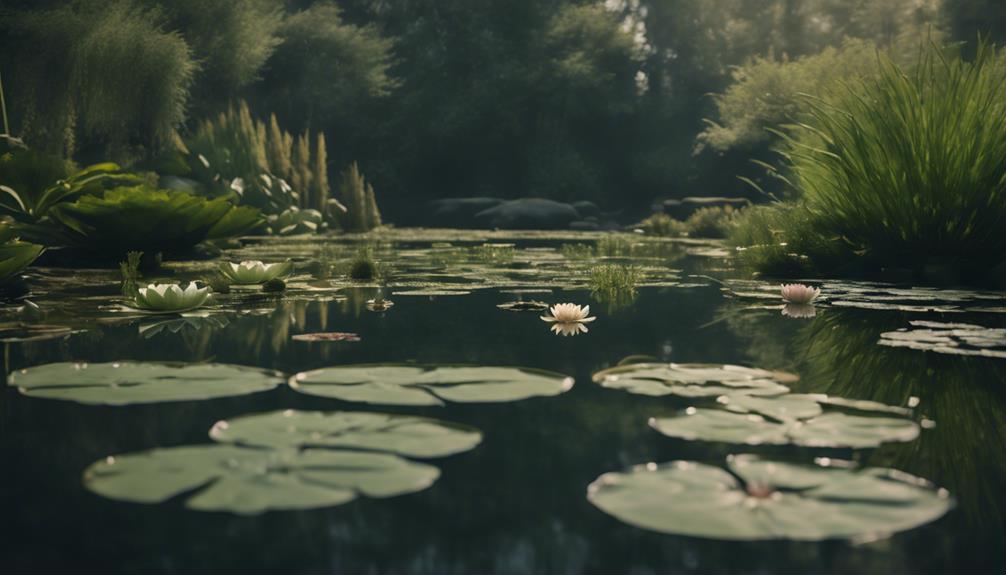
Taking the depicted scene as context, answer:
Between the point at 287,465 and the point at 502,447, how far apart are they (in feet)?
2.00

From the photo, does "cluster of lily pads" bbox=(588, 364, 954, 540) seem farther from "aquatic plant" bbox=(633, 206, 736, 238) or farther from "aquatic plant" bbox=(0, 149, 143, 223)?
"aquatic plant" bbox=(633, 206, 736, 238)

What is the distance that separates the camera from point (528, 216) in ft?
84.9

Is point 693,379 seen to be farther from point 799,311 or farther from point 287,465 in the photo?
point 799,311

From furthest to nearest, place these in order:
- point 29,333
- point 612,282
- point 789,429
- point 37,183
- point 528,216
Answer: point 528,216 < point 37,183 < point 612,282 < point 29,333 < point 789,429

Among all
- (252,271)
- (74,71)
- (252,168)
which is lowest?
(252,271)

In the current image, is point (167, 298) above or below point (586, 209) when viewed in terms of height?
below

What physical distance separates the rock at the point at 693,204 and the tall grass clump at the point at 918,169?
14971 millimetres

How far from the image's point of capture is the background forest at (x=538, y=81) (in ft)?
81.2

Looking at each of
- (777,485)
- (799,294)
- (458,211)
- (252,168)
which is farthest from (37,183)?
(458,211)

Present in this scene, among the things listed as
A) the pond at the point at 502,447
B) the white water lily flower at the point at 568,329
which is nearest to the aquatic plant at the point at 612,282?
the white water lily flower at the point at 568,329

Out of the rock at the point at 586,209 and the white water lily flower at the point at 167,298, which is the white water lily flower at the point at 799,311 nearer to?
the white water lily flower at the point at 167,298

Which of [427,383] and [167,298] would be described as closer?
[427,383]

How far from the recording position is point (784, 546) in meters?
1.87

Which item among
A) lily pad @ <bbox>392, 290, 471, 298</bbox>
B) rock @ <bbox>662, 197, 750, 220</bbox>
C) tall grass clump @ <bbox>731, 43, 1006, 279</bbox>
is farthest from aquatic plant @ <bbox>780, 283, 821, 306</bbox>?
rock @ <bbox>662, 197, 750, 220</bbox>
